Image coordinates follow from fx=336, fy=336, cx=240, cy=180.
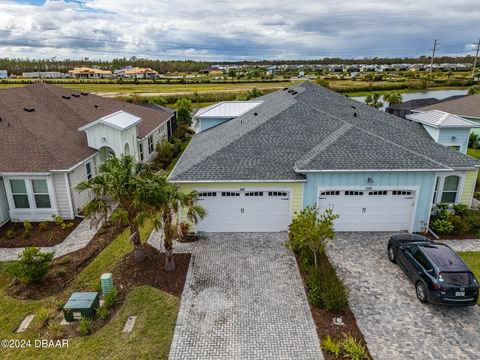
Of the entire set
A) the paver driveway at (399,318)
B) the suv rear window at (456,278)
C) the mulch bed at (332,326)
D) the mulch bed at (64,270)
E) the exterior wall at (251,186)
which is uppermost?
the exterior wall at (251,186)

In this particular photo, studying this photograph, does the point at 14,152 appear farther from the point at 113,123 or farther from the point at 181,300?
the point at 181,300

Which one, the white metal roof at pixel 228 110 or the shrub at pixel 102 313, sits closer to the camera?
the shrub at pixel 102 313

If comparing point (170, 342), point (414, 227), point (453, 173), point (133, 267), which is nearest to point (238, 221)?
point (133, 267)

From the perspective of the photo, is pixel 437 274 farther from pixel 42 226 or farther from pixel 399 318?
pixel 42 226

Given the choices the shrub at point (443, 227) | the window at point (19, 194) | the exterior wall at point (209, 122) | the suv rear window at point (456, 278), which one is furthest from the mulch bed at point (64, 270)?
the shrub at point (443, 227)

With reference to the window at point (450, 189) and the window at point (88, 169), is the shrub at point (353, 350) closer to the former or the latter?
the window at point (450, 189)
